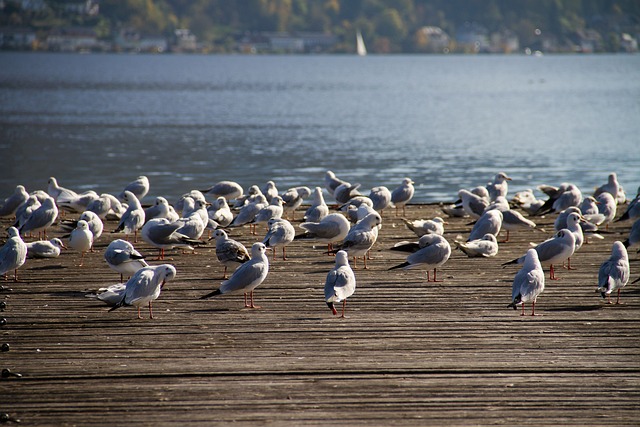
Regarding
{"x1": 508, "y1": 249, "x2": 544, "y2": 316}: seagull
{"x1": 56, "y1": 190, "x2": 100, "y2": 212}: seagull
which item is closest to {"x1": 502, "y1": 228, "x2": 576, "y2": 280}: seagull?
{"x1": 508, "y1": 249, "x2": 544, "y2": 316}: seagull

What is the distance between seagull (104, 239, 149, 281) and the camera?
11.4 m

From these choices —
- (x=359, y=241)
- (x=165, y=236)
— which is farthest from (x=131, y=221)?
(x=359, y=241)

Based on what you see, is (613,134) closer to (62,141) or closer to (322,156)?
(322,156)

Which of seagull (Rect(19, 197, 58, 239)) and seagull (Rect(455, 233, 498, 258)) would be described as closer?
seagull (Rect(455, 233, 498, 258))

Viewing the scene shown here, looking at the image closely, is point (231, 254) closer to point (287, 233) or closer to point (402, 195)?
point (287, 233)

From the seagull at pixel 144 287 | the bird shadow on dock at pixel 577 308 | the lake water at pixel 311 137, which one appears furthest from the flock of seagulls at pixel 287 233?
the lake water at pixel 311 137

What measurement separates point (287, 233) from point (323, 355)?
4223mm

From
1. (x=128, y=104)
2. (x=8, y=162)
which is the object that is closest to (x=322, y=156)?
(x=8, y=162)

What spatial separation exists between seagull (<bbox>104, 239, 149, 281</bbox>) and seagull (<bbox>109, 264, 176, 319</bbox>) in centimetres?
114

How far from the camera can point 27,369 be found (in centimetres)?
859

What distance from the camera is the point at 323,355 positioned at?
9008mm

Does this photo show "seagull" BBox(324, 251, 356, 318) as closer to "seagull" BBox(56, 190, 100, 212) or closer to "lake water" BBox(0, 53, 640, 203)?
"seagull" BBox(56, 190, 100, 212)

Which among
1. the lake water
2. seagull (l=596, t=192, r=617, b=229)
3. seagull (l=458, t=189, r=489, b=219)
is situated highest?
seagull (l=596, t=192, r=617, b=229)

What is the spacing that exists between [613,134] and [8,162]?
31.7 metres
